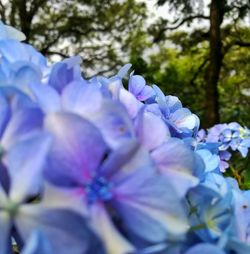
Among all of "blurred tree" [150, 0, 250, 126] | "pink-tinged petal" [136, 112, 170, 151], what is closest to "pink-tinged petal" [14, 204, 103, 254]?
"pink-tinged petal" [136, 112, 170, 151]

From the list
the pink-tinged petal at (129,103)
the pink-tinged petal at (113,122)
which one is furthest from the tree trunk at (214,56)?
the pink-tinged petal at (113,122)

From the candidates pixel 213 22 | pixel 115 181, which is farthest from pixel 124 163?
pixel 213 22

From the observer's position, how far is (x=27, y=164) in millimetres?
342

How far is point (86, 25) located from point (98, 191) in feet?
41.5

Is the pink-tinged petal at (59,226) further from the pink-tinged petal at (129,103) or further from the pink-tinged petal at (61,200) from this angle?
the pink-tinged petal at (129,103)

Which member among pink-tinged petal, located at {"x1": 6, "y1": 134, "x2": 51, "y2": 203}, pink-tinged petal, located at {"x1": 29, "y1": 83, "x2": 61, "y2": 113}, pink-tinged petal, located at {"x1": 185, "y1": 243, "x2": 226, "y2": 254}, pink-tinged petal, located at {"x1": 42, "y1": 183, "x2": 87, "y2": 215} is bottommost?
pink-tinged petal, located at {"x1": 185, "y1": 243, "x2": 226, "y2": 254}

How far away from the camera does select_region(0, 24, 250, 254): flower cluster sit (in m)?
0.34

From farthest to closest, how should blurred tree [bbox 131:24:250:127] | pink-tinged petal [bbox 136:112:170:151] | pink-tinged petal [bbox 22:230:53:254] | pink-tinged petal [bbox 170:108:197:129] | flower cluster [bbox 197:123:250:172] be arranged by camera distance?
blurred tree [bbox 131:24:250:127]
flower cluster [bbox 197:123:250:172]
pink-tinged petal [bbox 170:108:197:129]
pink-tinged petal [bbox 136:112:170:151]
pink-tinged petal [bbox 22:230:53:254]

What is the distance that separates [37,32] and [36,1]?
61 cm

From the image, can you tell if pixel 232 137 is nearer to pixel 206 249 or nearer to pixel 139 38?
pixel 206 249

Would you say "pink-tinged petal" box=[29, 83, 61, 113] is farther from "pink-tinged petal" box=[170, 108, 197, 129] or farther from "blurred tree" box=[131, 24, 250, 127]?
"blurred tree" box=[131, 24, 250, 127]

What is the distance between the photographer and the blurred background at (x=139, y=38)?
11305 millimetres

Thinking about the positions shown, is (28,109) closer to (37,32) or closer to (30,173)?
(30,173)

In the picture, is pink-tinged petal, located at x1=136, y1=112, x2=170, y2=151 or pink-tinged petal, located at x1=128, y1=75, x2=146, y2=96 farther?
pink-tinged petal, located at x1=128, y1=75, x2=146, y2=96
